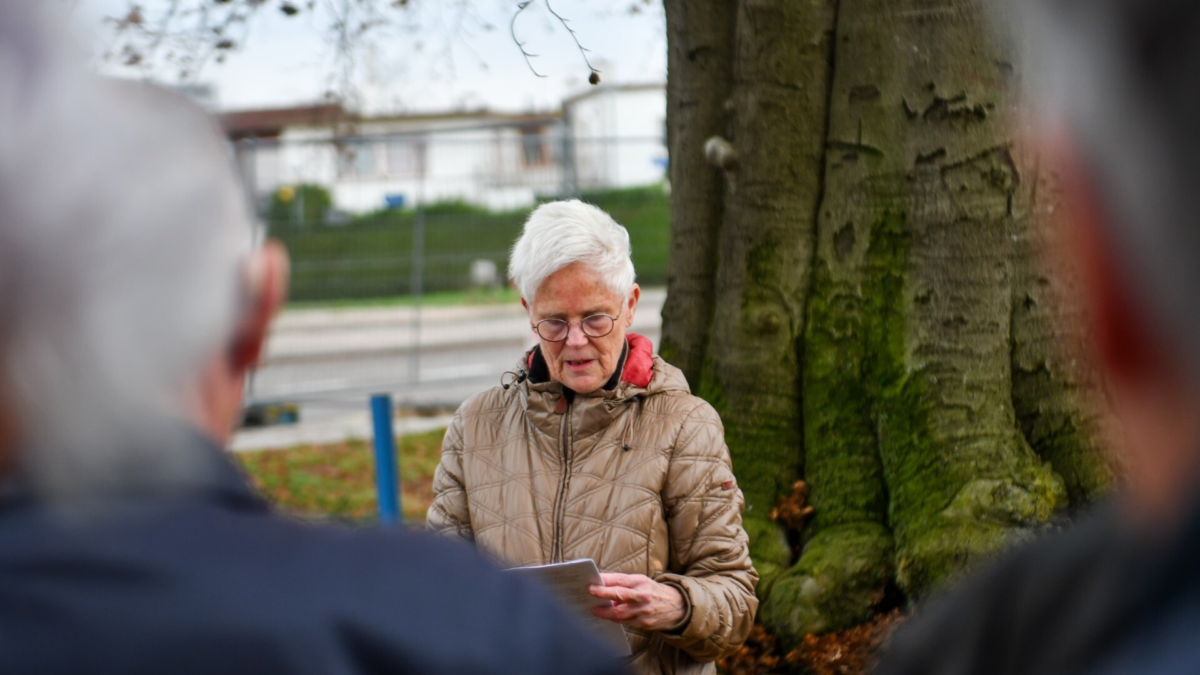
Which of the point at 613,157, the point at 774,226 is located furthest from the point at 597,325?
the point at 613,157

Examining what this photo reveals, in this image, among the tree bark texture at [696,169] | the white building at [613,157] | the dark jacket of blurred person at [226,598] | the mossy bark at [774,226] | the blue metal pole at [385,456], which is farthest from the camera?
the white building at [613,157]

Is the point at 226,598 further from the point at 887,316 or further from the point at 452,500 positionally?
the point at 887,316

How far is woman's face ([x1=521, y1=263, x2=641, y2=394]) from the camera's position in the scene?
3.01 meters

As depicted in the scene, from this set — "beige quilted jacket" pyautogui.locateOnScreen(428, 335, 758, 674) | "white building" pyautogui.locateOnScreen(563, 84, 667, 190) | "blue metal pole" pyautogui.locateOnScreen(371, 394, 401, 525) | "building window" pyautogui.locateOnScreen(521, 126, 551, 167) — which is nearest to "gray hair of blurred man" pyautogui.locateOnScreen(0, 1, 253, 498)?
"beige quilted jacket" pyautogui.locateOnScreen(428, 335, 758, 674)

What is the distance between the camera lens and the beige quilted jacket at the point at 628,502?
2863 mm

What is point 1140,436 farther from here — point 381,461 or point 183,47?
point 183,47

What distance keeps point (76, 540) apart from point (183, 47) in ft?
18.9

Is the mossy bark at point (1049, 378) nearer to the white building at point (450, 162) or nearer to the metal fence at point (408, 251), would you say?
the metal fence at point (408, 251)

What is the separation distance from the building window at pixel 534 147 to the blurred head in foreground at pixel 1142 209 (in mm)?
7557

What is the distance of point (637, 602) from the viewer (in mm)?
2697

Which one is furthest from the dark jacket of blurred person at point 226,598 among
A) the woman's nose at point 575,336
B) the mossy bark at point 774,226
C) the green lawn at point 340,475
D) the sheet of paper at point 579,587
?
the green lawn at point 340,475

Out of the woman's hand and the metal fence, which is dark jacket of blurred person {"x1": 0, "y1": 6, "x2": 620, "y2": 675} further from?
the metal fence

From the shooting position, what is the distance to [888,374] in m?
4.17

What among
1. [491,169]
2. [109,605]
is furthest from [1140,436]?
[491,169]
